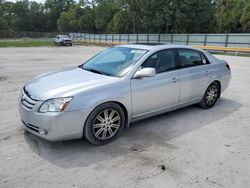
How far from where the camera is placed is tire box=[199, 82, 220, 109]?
5719 mm

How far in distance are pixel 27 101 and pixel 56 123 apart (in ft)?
2.28

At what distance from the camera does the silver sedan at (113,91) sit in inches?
140

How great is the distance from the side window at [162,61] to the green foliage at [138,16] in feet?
105

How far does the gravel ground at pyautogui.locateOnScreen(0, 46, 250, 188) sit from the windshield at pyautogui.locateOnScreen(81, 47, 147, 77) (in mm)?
1113

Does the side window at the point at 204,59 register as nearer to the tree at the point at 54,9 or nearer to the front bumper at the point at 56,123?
the front bumper at the point at 56,123

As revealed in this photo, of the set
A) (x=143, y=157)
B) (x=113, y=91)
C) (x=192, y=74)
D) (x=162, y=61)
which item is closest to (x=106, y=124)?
(x=113, y=91)

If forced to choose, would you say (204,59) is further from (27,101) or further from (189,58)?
(27,101)

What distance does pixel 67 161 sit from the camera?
3.46m

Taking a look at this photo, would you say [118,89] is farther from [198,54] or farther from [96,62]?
[198,54]

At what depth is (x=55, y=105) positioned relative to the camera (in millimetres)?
3514

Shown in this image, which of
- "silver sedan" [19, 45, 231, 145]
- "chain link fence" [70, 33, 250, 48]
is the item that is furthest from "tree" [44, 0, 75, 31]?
"silver sedan" [19, 45, 231, 145]

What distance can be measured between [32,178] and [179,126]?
278cm

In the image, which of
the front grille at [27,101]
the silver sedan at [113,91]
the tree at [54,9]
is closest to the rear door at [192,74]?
the silver sedan at [113,91]

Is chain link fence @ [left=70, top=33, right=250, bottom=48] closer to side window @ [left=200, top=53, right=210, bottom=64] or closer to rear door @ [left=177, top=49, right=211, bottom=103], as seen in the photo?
side window @ [left=200, top=53, right=210, bottom=64]
